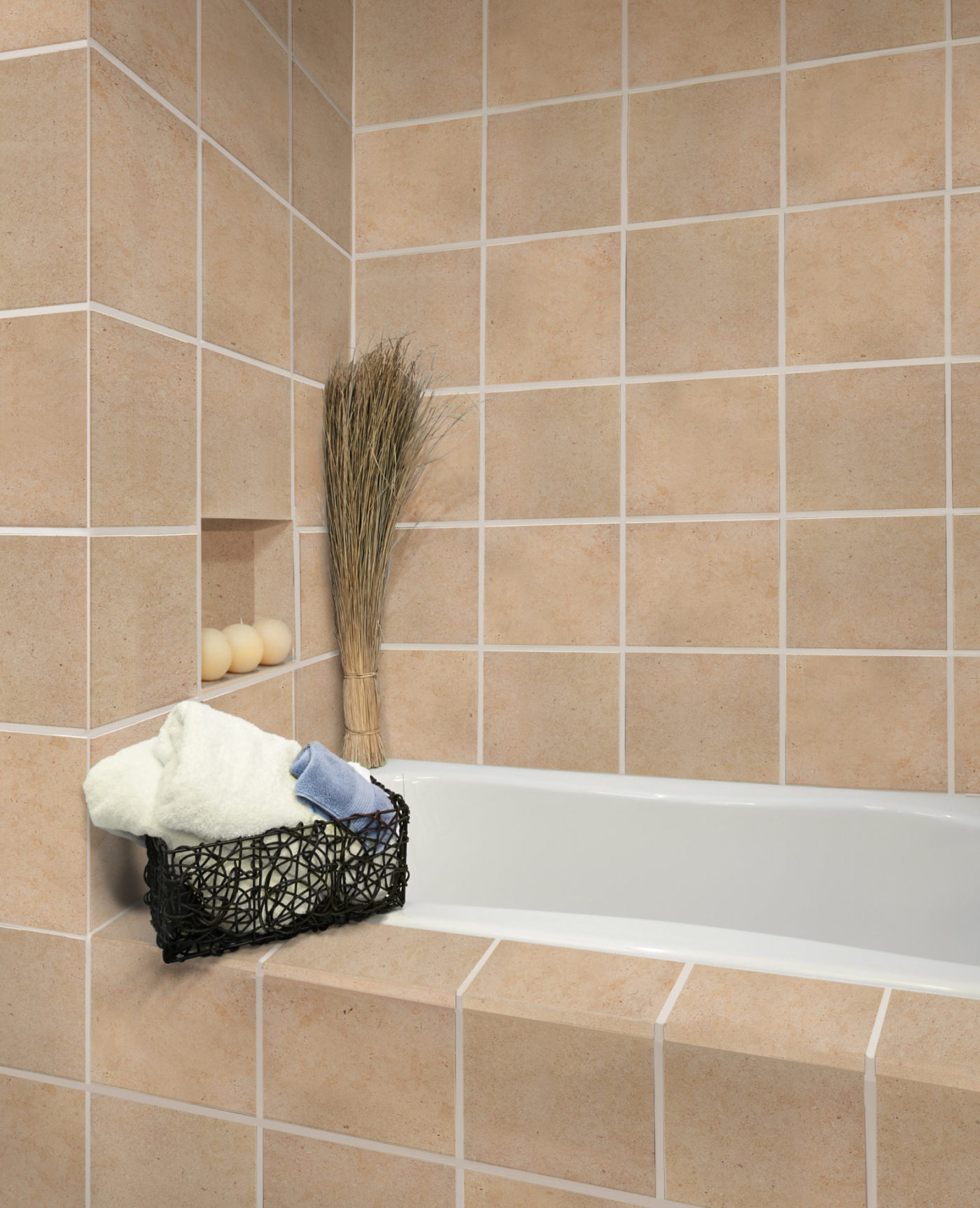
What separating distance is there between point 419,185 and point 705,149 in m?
0.56

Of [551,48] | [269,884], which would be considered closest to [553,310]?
[551,48]

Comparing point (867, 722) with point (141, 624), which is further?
point (867, 722)

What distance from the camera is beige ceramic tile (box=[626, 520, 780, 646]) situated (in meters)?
1.68

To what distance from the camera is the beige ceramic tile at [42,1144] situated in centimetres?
116

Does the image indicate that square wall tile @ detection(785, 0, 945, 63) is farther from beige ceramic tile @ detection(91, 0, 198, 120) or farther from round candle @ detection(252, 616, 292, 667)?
round candle @ detection(252, 616, 292, 667)

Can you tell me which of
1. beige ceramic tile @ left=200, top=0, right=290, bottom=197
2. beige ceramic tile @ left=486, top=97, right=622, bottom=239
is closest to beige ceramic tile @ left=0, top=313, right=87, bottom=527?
beige ceramic tile @ left=200, top=0, right=290, bottom=197

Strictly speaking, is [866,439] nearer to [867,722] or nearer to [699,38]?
[867,722]

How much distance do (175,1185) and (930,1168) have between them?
859 mm

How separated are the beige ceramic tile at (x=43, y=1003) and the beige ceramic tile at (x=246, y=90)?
1172mm

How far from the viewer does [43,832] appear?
3.74 feet

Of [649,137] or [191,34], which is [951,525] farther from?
[191,34]

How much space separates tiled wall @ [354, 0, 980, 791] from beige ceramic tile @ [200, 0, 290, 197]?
308 mm

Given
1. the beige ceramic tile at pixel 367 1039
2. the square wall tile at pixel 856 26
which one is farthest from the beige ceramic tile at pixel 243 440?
the square wall tile at pixel 856 26

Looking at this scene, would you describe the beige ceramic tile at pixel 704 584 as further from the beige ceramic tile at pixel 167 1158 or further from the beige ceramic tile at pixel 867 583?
the beige ceramic tile at pixel 167 1158
